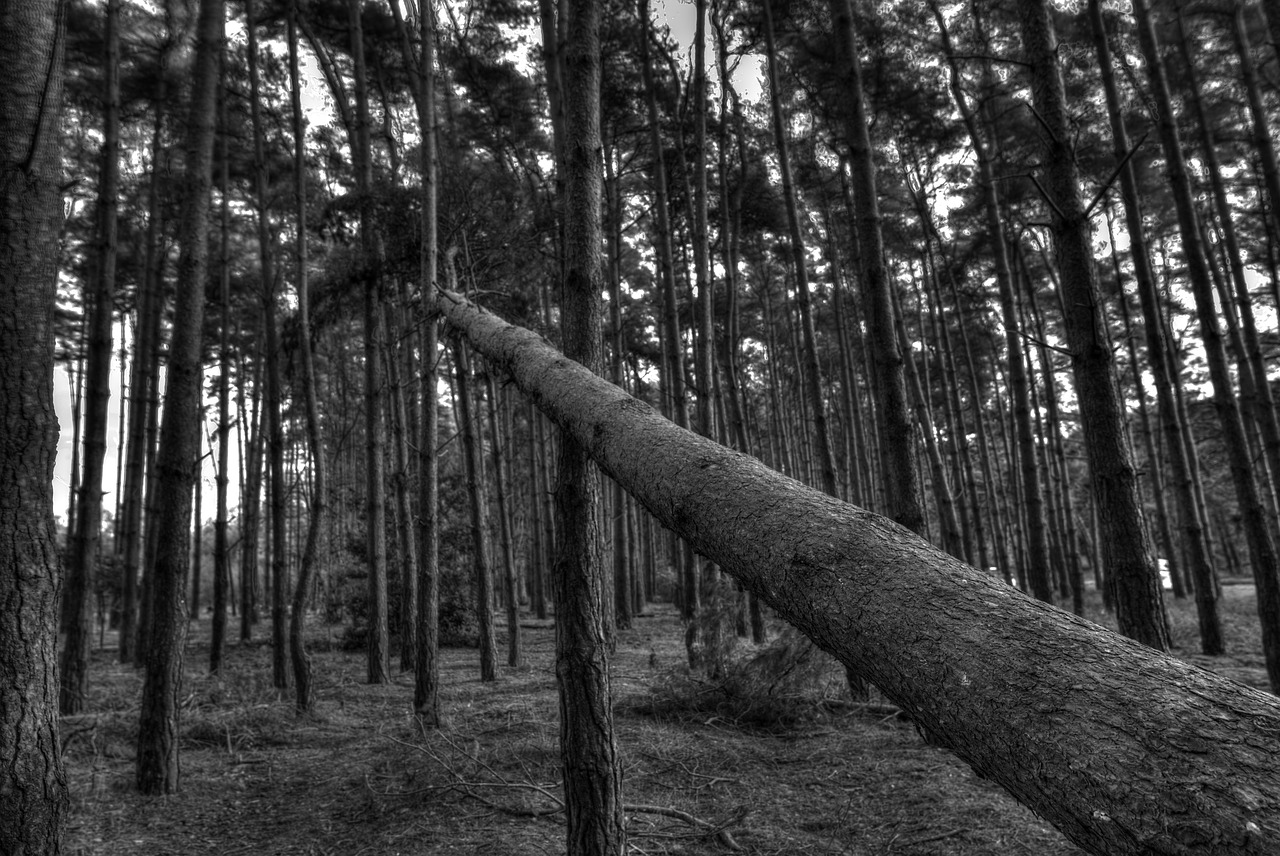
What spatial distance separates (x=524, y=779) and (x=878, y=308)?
447 centimetres

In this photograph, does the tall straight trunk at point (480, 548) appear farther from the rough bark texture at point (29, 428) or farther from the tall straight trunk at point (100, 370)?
the rough bark texture at point (29, 428)

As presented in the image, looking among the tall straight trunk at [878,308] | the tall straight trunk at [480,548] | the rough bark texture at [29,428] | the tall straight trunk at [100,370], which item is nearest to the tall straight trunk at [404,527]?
the tall straight trunk at [480,548]

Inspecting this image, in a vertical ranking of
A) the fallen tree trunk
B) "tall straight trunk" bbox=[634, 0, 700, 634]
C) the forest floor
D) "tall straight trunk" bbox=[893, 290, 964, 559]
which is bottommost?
the forest floor

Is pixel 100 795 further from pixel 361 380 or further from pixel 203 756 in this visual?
pixel 361 380

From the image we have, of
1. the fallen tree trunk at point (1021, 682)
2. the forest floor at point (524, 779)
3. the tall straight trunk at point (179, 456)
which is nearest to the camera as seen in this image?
the fallen tree trunk at point (1021, 682)

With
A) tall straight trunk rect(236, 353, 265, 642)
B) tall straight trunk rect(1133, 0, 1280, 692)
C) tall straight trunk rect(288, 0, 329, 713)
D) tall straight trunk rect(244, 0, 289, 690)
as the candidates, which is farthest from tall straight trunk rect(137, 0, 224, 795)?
tall straight trunk rect(236, 353, 265, 642)

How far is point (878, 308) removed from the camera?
5.88m

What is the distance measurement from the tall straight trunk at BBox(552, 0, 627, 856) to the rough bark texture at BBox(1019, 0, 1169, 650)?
250cm

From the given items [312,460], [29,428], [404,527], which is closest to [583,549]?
[29,428]

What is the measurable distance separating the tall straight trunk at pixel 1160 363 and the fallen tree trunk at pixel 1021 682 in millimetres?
8720

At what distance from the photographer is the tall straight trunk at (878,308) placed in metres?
5.81

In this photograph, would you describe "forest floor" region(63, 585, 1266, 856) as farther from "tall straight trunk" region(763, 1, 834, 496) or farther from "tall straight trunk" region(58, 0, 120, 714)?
"tall straight trunk" region(763, 1, 834, 496)

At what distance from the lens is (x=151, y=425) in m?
13.0

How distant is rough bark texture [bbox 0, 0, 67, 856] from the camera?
238 centimetres
